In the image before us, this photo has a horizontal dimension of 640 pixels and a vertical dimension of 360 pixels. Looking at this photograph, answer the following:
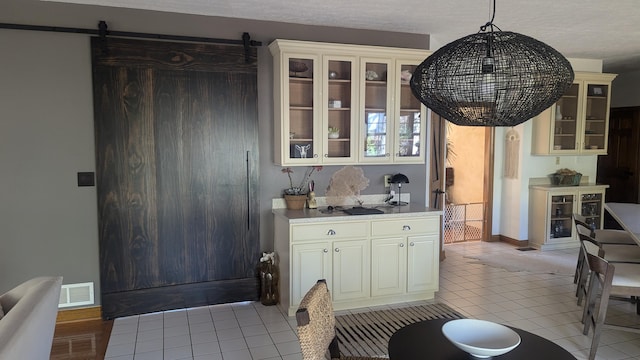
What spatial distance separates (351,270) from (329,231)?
397mm

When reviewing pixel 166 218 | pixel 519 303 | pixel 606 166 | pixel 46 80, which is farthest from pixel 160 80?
pixel 606 166

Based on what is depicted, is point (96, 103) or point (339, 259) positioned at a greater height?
point (96, 103)

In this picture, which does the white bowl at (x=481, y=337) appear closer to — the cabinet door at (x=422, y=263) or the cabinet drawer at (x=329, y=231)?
the cabinet drawer at (x=329, y=231)

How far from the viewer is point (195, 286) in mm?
3959

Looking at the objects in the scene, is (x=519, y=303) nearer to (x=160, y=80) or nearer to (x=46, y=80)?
(x=160, y=80)

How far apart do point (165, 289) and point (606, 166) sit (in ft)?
23.1

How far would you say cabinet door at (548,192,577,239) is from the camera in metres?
5.98

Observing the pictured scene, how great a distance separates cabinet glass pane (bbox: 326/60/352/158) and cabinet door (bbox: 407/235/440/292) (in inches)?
39.3

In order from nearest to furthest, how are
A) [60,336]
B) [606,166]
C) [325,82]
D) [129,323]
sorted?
1. [60,336]
2. [129,323]
3. [325,82]
4. [606,166]

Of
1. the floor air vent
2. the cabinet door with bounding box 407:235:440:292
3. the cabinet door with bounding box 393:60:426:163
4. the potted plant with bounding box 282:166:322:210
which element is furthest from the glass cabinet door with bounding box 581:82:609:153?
the floor air vent

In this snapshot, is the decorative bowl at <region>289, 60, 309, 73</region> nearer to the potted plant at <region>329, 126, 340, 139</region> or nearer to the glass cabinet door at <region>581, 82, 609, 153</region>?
the potted plant at <region>329, 126, 340, 139</region>

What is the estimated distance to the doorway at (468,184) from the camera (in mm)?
6582

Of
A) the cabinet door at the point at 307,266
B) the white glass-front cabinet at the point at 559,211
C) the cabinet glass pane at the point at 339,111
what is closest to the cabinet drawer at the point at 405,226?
the cabinet door at the point at 307,266

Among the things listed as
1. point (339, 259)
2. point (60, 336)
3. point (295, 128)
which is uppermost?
point (295, 128)
